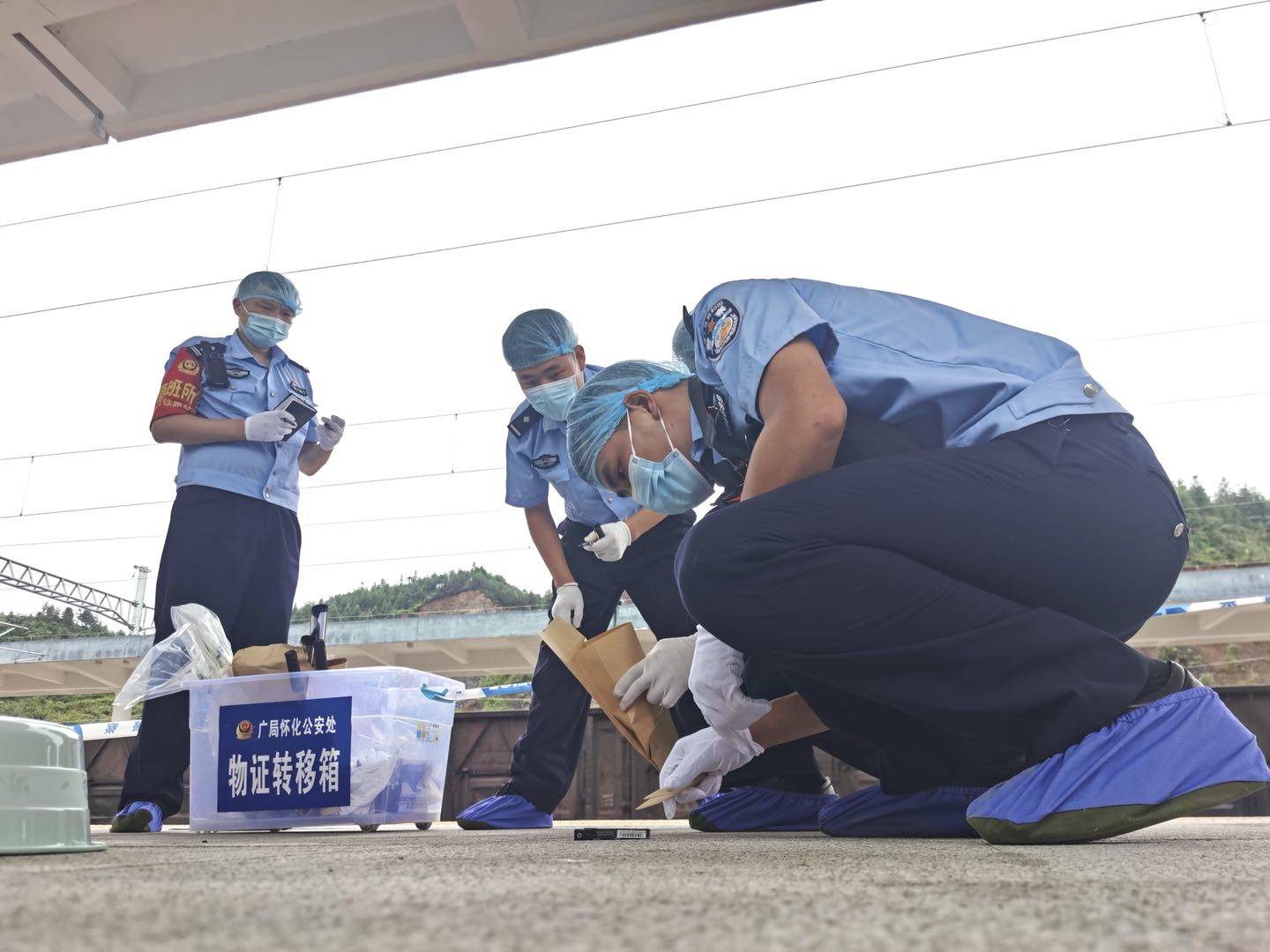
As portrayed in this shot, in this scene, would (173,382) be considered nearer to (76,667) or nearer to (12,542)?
(76,667)

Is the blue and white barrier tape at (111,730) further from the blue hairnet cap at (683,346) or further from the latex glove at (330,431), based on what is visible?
the blue hairnet cap at (683,346)

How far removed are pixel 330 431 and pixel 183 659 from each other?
0.98 meters

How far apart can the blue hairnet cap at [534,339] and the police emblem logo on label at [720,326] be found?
1351mm

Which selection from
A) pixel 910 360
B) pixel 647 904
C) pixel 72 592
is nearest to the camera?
pixel 647 904

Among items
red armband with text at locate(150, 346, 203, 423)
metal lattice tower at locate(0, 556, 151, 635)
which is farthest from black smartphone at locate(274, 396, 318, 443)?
metal lattice tower at locate(0, 556, 151, 635)

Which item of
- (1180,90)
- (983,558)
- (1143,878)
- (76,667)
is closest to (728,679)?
(983,558)

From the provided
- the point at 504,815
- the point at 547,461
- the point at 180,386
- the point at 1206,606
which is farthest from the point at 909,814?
the point at 1206,606

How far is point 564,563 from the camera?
2637mm

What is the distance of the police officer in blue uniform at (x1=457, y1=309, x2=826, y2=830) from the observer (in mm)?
2312

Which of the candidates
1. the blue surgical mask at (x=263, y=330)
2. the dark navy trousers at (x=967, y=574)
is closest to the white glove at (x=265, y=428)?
the blue surgical mask at (x=263, y=330)

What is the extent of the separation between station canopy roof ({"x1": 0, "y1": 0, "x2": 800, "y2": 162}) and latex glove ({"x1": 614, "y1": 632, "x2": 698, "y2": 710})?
1977 mm

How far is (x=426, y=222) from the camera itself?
261 inches

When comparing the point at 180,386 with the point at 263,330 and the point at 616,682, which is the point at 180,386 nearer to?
the point at 263,330

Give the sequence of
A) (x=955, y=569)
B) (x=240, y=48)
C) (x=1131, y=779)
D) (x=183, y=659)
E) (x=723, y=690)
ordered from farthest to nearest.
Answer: (x=240, y=48)
(x=183, y=659)
(x=723, y=690)
(x=955, y=569)
(x=1131, y=779)
